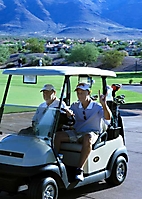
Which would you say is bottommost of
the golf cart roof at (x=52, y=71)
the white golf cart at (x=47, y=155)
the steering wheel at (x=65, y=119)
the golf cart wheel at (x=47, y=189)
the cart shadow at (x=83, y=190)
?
the cart shadow at (x=83, y=190)

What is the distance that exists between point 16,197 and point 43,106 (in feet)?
4.02

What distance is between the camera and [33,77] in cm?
616

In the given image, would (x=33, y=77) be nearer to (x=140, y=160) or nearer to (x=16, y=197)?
(x=16, y=197)

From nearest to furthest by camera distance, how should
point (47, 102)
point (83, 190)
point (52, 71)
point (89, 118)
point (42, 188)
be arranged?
1. point (42, 188)
2. point (52, 71)
3. point (47, 102)
4. point (89, 118)
5. point (83, 190)

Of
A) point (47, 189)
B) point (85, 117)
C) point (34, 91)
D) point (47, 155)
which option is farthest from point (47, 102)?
point (34, 91)

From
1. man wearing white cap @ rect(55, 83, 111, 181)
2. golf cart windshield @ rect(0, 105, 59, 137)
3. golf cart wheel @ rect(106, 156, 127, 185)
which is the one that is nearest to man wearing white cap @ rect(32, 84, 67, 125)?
golf cart windshield @ rect(0, 105, 59, 137)

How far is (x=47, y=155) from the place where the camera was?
223 inches

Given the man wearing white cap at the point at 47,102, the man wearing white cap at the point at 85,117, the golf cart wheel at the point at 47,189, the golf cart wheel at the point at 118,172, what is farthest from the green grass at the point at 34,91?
the golf cart wheel at the point at 47,189

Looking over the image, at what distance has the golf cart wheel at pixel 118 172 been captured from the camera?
22.0ft

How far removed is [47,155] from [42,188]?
0.41 metres

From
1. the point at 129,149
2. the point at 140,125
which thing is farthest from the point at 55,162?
the point at 140,125

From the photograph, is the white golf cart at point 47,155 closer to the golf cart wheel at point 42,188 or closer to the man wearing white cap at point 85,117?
the golf cart wheel at point 42,188

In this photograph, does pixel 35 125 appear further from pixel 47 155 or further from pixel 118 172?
pixel 118 172

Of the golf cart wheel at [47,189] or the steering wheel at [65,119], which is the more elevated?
the steering wheel at [65,119]
